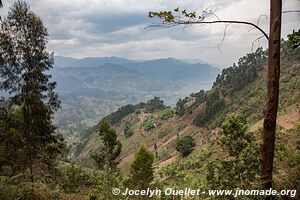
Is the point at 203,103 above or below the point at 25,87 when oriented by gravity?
below

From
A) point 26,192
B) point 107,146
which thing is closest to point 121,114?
point 107,146

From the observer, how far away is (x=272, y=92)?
7113mm

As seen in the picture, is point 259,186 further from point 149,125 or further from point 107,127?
point 149,125

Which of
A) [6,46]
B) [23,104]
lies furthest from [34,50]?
[23,104]

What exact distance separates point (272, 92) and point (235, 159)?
5.19 meters

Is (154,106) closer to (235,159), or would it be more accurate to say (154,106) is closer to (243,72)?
(243,72)

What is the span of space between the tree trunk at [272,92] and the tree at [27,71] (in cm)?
1555

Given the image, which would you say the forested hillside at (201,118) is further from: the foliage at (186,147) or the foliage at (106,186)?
the foliage at (106,186)

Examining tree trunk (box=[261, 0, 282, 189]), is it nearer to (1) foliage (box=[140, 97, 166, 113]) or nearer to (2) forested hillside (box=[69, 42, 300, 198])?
(2) forested hillside (box=[69, 42, 300, 198])

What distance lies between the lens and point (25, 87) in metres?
21.1

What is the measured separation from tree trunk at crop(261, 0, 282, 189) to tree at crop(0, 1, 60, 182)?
1555 cm

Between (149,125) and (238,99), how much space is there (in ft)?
166

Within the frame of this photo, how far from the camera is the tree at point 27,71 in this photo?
20266mm

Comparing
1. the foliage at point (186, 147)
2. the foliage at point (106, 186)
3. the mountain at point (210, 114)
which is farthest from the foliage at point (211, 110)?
the foliage at point (106, 186)
